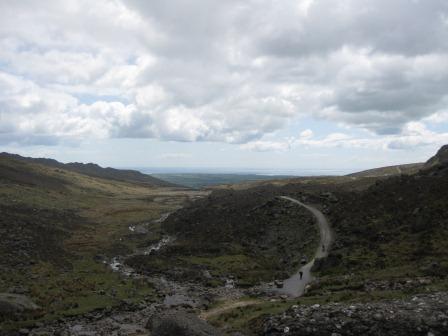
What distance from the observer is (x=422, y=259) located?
42.5 meters

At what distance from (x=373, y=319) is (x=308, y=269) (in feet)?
88.9

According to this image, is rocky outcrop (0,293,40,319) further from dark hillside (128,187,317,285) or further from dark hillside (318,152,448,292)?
dark hillside (318,152,448,292)

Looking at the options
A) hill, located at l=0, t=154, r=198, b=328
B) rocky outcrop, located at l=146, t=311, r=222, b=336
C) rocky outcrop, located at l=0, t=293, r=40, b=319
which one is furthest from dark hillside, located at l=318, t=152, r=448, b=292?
rocky outcrop, located at l=0, t=293, r=40, b=319

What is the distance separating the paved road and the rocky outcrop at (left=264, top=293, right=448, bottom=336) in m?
14.8

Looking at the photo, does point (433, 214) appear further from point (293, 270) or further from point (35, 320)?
point (35, 320)

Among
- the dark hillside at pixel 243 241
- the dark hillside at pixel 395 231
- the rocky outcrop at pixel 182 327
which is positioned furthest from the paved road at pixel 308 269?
the rocky outcrop at pixel 182 327

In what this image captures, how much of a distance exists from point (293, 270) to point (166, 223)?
55097mm

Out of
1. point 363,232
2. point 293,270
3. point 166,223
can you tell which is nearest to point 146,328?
point 293,270

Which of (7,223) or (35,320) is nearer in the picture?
(35,320)

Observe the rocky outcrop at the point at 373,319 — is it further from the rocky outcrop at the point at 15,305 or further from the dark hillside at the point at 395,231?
the rocky outcrop at the point at 15,305

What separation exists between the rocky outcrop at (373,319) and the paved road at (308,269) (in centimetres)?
1478

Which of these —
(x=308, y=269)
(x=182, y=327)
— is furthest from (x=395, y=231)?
(x=182, y=327)

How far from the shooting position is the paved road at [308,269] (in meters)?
44.3

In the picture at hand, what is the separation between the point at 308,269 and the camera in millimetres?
51938
